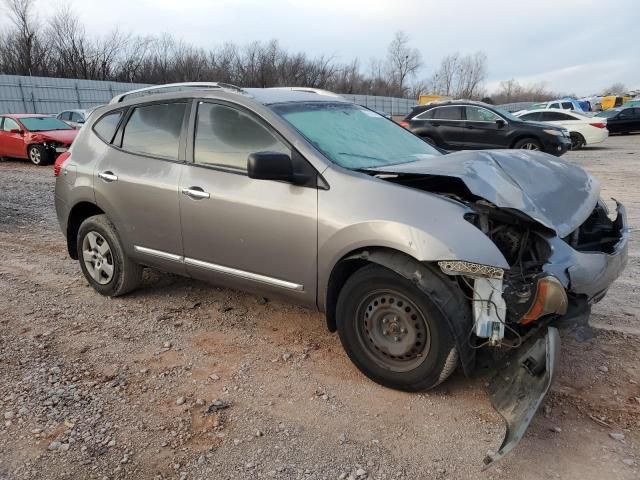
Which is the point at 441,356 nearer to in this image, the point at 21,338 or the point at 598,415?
the point at 598,415

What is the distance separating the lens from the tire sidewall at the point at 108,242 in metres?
4.51

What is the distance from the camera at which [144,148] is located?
14.0 ft

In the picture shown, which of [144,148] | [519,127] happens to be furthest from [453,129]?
[144,148]

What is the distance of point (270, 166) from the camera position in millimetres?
3152

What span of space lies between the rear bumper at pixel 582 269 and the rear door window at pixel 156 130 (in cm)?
273

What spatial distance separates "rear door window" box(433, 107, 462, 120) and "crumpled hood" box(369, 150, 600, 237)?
36.4 feet

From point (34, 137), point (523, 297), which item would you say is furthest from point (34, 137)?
point (523, 297)

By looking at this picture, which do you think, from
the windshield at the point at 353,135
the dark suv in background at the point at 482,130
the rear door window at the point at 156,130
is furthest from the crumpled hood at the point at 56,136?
the windshield at the point at 353,135

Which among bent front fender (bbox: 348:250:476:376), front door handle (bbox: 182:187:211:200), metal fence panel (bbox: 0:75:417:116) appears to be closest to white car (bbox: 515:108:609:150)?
metal fence panel (bbox: 0:75:417:116)

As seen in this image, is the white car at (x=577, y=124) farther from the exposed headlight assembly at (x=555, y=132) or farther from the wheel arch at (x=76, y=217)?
the wheel arch at (x=76, y=217)

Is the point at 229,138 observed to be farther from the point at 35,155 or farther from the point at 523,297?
the point at 35,155

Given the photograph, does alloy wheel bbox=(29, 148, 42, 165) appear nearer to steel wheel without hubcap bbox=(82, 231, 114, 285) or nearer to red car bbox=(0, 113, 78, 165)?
red car bbox=(0, 113, 78, 165)

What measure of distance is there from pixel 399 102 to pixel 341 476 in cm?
5366

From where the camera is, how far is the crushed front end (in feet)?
8.53
